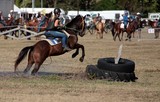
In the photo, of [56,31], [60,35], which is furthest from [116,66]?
[56,31]

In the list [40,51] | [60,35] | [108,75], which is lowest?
[108,75]

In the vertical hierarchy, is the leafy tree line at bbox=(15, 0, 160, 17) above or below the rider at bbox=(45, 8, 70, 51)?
below

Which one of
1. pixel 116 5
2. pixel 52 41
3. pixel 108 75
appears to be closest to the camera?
pixel 108 75

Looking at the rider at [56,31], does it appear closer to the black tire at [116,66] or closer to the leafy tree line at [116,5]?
the black tire at [116,66]

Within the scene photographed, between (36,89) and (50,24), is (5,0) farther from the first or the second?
(36,89)

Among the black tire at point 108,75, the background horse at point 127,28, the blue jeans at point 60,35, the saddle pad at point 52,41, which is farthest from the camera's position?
the background horse at point 127,28

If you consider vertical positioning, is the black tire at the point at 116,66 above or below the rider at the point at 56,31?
below

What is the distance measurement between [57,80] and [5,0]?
45.5 m

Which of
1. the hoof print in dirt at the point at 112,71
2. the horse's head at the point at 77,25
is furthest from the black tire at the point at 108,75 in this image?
the horse's head at the point at 77,25

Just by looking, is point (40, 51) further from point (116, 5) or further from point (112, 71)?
point (116, 5)

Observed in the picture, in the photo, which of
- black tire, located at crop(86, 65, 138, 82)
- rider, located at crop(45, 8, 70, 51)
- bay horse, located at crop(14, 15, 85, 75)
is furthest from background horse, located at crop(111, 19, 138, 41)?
black tire, located at crop(86, 65, 138, 82)

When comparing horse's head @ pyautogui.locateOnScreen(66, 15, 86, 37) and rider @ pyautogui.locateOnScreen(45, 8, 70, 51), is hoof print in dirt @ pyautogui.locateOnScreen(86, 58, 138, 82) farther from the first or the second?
horse's head @ pyautogui.locateOnScreen(66, 15, 86, 37)

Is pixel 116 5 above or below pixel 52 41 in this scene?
below

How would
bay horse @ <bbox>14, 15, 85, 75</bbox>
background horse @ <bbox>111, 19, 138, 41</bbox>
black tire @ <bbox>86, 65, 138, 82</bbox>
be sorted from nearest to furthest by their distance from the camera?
black tire @ <bbox>86, 65, 138, 82</bbox> < bay horse @ <bbox>14, 15, 85, 75</bbox> < background horse @ <bbox>111, 19, 138, 41</bbox>
